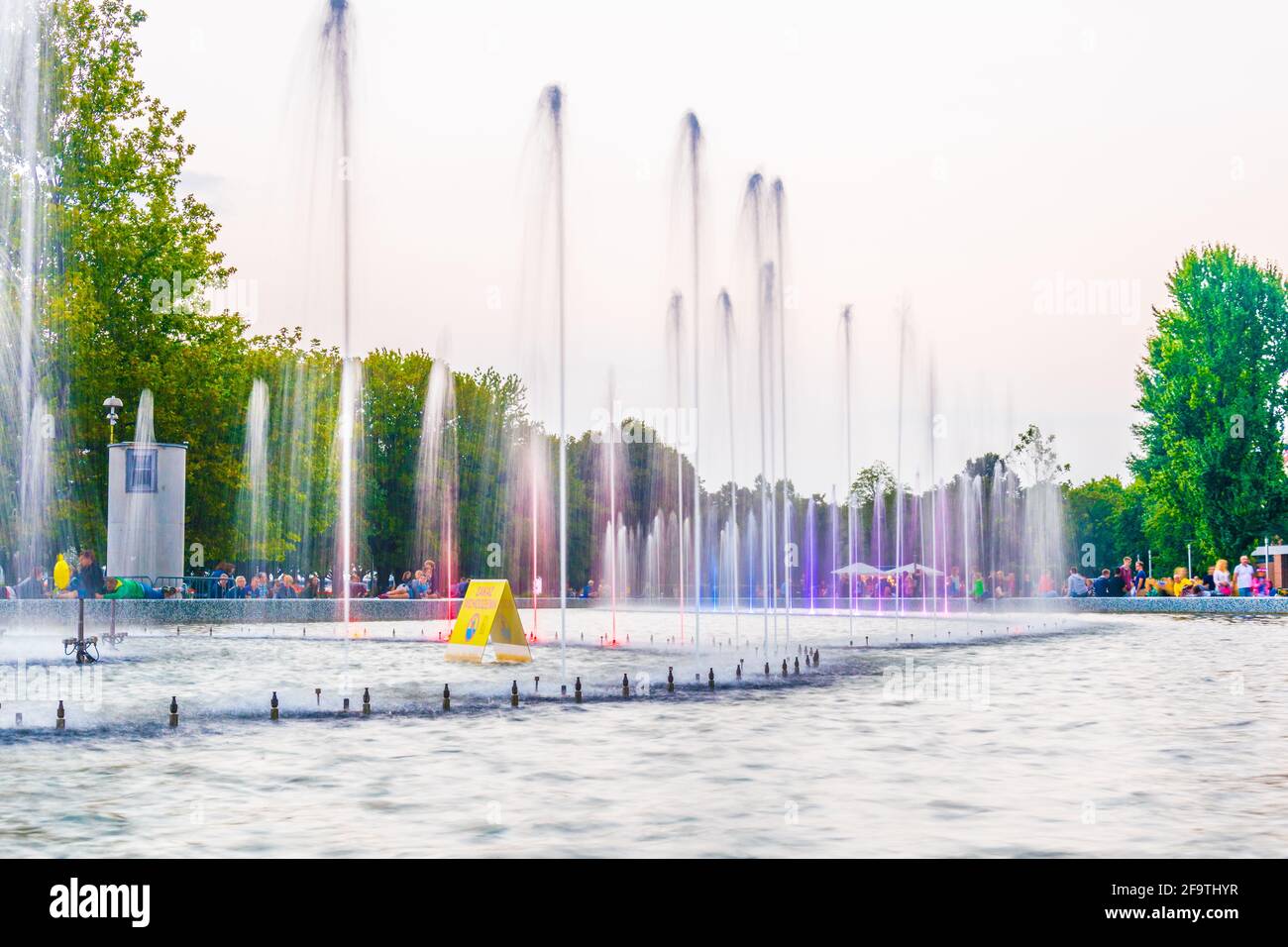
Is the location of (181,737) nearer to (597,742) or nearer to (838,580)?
(597,742)

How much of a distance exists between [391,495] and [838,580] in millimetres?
27825

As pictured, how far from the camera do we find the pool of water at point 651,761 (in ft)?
28.9

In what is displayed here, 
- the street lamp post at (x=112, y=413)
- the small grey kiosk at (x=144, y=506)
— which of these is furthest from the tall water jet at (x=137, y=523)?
the street lamp post at (x=112, y=413)

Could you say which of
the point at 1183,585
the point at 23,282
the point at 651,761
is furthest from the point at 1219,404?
the point at 651,761

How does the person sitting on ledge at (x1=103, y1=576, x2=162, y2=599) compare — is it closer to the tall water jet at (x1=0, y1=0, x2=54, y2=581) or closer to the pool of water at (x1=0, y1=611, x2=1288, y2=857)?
the tall water jet at (x1=0, y1=0, x2=54, y2=581)

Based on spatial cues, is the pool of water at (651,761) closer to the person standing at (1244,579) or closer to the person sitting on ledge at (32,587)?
the person sitting on ledge at (32,587)

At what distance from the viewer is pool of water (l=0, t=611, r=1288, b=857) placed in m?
8.81

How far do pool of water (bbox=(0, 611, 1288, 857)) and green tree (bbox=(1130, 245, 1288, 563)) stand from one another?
34903 millimetres

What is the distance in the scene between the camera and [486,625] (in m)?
24.1

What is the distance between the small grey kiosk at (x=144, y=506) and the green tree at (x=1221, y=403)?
3946cm

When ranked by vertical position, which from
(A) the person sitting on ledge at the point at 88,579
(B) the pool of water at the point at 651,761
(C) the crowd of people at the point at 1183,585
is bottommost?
(B) the pool of water at the point at 651,761

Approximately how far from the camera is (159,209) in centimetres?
4381

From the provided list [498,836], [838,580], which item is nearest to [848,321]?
[498,836]
